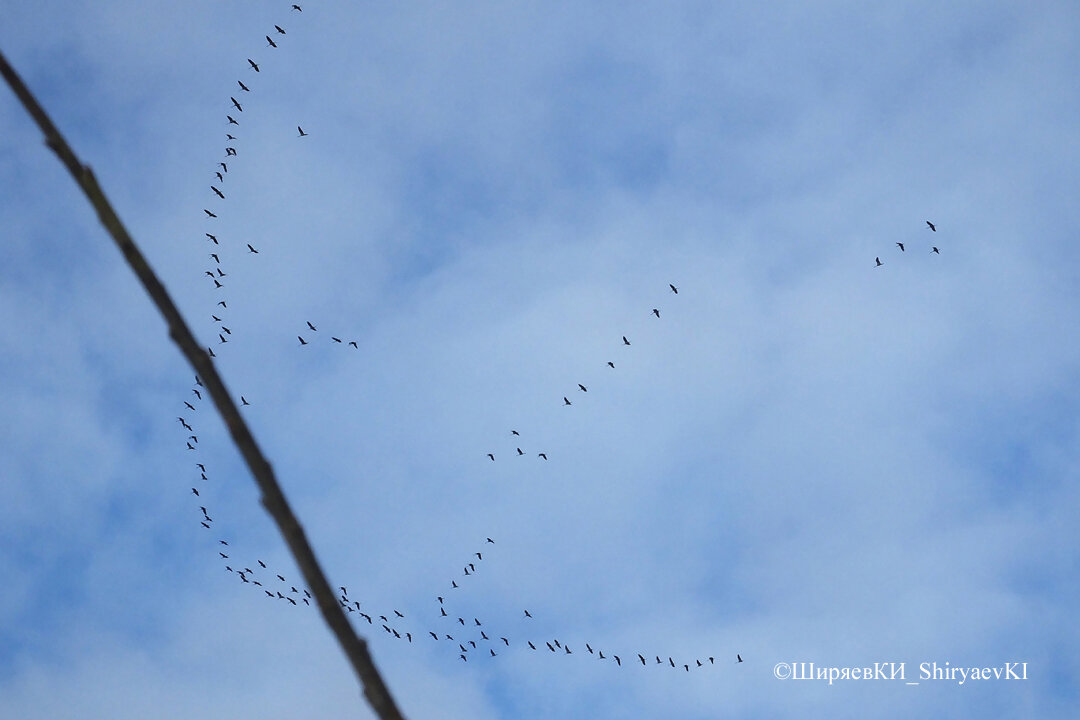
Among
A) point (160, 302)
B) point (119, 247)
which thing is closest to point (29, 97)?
point (119, 247)

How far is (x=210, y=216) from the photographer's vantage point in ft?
120

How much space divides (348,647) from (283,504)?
602 millimetres

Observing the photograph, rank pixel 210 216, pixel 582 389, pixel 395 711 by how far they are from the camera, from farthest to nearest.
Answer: pixel 582 389, pixel 210 216, pixel 395 711

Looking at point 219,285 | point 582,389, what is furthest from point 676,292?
point 219,285

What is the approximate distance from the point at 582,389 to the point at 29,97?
127 feet

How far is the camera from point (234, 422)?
407cm

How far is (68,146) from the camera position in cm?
421

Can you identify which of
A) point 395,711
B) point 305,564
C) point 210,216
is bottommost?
point 395,711

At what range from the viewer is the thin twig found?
3.85m

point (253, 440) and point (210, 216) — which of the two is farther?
point (210, 216)

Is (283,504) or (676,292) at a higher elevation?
(676,292)

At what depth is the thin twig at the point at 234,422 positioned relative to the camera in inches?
152

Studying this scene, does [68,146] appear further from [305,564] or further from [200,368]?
[305,564]

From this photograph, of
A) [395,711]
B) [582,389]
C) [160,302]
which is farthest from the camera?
[582,389]
